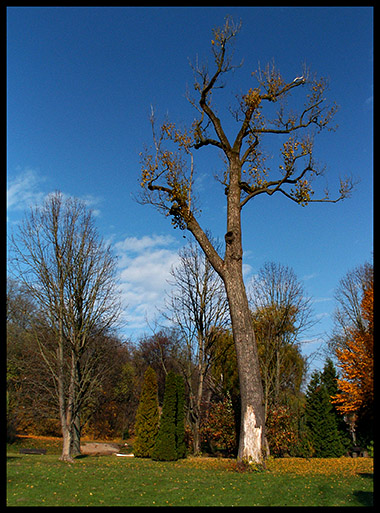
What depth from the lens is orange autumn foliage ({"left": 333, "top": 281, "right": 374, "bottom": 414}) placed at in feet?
60.8

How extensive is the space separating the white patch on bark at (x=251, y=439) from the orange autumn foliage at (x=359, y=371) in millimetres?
9908

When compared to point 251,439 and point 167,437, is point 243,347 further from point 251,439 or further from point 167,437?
point 167,437

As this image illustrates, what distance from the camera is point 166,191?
42.2ft

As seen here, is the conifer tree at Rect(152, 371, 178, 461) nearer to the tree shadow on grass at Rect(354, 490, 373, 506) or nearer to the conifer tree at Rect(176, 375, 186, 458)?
the conifer tree at Rect(176, 375, 186, 458)

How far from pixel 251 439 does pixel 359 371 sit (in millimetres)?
10803

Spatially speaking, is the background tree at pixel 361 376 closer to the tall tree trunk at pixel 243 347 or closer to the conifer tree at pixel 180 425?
the conifer tree at pixel 180 425

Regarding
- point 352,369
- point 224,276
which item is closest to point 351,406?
point 352,369

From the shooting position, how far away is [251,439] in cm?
1041

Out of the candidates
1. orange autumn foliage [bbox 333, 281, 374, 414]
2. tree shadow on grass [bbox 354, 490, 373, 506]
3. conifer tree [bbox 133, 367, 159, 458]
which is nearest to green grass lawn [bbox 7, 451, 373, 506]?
tree shadow on grass [bbox 354, 490, 373, 506]

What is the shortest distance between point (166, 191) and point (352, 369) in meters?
13.0

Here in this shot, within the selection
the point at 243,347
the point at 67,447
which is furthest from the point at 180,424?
the point at 243,347

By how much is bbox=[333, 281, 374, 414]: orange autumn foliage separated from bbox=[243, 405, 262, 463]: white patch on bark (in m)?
9.91

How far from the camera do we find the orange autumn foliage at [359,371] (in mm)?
18547
